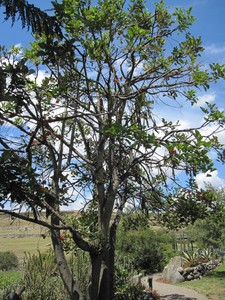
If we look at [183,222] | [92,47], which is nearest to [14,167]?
[92,47]

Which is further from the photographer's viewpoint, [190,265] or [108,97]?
[190,265]

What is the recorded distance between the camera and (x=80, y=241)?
666cm

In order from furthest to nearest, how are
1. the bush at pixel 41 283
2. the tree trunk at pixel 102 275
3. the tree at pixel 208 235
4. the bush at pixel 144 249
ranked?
the tree at pixel 208 235 → the bush at pixel 144 249 → the bush at pixel 41 283 → the tree trunk at pixel 102 275

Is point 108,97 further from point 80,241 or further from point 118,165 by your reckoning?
point 80,241

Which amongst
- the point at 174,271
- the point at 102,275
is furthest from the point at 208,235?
the point at 102,275

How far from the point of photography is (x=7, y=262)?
24.2 metres

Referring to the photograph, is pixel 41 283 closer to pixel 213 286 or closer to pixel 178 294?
pixel 178 294

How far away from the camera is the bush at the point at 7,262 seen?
77.9 ft

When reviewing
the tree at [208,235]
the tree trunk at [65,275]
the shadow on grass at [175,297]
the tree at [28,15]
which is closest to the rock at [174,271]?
the shadow on grass at [175,297]

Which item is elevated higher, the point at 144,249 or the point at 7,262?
the point at 144,249

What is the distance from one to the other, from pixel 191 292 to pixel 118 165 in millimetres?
7469

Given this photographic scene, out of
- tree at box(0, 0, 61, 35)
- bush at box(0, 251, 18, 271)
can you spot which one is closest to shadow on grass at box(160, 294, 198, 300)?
tree at box(0, 0, 61, 35)

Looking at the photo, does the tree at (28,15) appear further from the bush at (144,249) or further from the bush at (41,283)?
the bush at (144,249)

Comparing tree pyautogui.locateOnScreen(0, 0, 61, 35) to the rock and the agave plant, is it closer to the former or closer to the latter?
the rock
